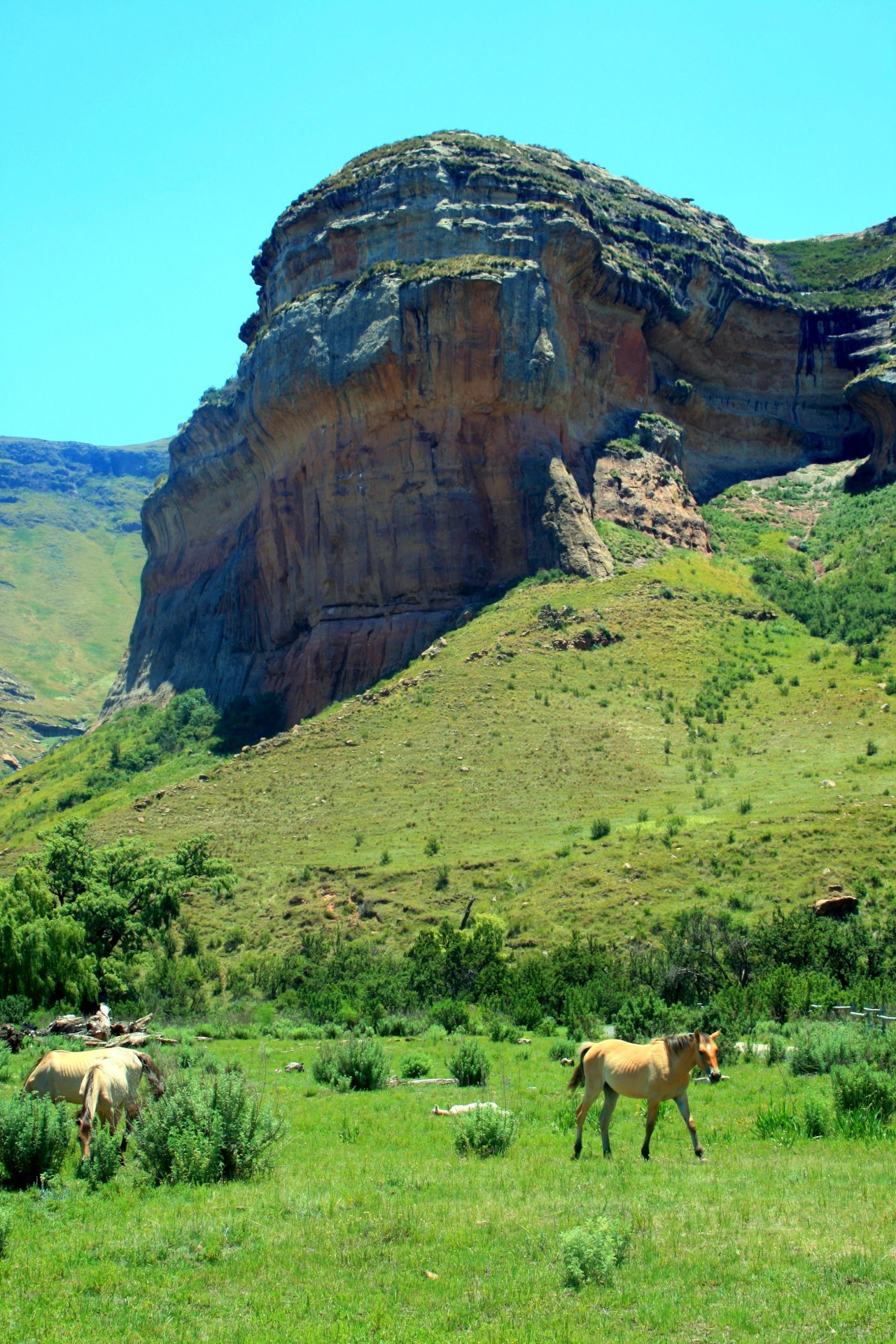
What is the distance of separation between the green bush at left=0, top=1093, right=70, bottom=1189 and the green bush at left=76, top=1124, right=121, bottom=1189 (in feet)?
0.97

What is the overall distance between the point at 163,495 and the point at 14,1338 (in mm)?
74260

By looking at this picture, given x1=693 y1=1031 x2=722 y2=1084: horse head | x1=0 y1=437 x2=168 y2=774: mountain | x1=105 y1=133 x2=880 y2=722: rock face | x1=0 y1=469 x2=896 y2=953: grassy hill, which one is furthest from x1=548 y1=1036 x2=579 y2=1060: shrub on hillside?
x1=0 y1=437 x2=168 y2=774: mountain

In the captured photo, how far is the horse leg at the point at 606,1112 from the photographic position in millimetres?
11148

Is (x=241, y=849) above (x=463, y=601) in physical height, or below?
below

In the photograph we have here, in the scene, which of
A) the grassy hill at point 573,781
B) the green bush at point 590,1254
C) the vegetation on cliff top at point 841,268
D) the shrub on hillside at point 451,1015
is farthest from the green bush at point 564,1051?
the vegetation on cliff top at point 841,268

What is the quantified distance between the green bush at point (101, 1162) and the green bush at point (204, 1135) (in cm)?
24

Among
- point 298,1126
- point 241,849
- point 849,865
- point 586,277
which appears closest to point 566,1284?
point 298,1126

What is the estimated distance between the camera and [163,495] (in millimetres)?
78000

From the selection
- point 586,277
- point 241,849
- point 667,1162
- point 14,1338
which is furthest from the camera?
point 586,277

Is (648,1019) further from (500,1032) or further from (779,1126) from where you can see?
(779,1126)

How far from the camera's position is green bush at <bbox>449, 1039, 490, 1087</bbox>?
16.1 metres

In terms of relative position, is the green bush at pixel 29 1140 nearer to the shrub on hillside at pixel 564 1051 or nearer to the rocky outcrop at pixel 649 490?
the shrub on hillside at pixel 564 1051

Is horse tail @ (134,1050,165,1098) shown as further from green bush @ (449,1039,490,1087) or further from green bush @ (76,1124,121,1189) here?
green bush @ (449,1039,490,1087)

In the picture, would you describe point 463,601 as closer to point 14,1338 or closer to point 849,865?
point 849,865
